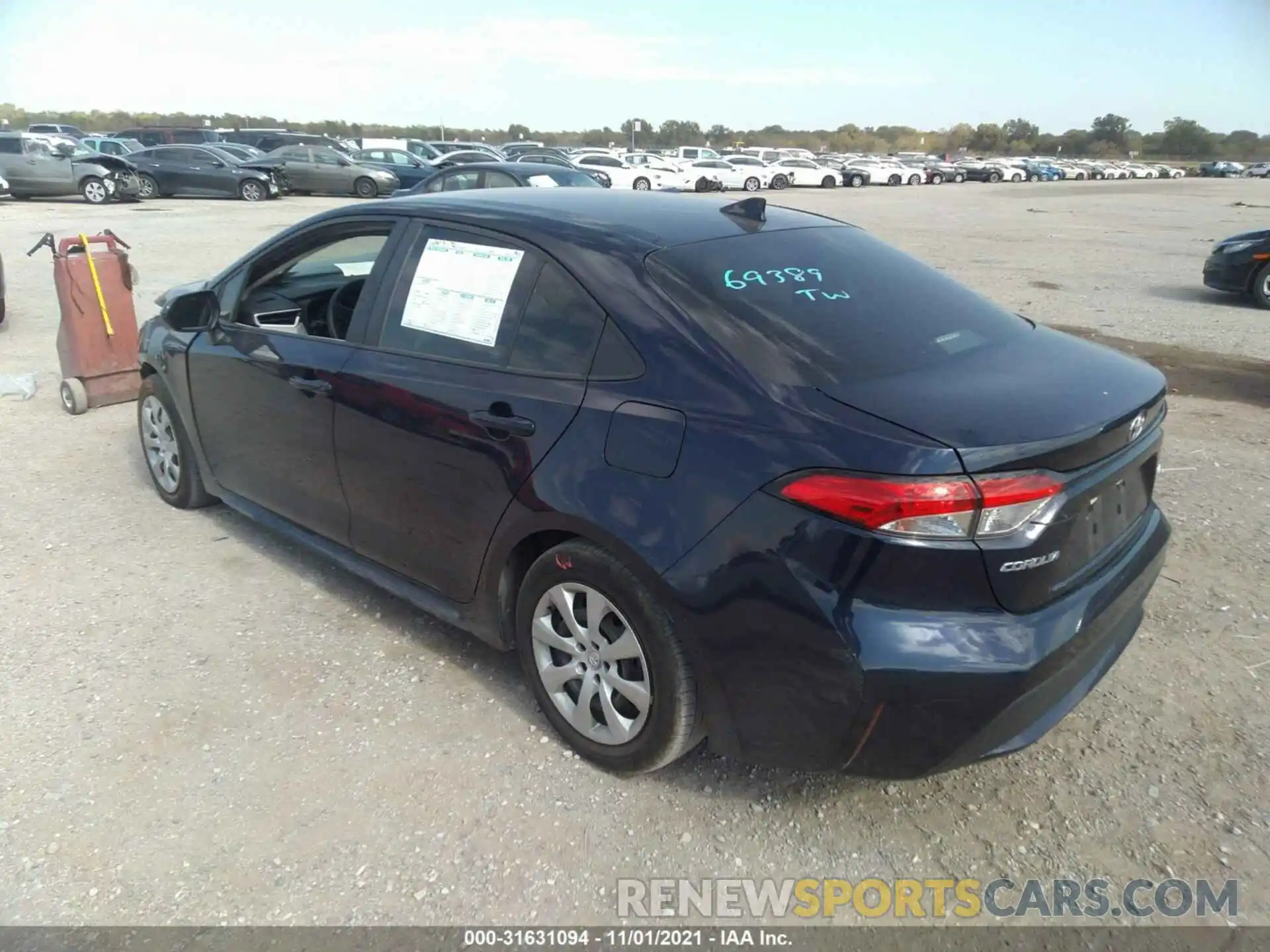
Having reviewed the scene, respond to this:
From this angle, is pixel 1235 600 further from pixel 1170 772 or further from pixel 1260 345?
pixel 1260 345

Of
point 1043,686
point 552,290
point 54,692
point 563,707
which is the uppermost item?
point 552,290

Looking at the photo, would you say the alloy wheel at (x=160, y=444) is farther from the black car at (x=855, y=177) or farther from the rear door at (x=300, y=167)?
the black car at (x=855, y=177)

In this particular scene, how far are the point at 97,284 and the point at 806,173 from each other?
128ft

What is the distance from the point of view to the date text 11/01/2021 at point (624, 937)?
237 cm

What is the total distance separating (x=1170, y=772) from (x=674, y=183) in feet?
104

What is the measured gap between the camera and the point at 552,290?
2.96 meters

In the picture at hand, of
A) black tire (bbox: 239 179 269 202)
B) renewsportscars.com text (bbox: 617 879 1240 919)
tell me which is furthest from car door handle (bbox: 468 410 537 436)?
black tire (bbox: 239 179 269 202)

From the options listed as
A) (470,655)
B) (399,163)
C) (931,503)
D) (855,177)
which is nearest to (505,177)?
(470,655)

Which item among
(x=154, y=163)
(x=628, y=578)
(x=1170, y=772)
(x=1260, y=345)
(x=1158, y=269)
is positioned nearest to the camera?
(x=628, y=578)

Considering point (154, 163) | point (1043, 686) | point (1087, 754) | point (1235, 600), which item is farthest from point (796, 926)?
point (154, 163)

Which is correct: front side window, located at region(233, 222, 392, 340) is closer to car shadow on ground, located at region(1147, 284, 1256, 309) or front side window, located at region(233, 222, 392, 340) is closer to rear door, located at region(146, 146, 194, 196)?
car shadow on ground, located at region(1147, 284, 1256, 309)

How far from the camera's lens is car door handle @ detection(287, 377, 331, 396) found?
358cm

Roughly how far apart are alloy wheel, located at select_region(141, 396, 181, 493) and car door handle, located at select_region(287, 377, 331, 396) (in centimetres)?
145

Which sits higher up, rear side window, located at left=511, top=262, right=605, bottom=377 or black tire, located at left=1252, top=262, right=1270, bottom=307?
rear side window, located at left=511, top=262, right=605, bottom=377
